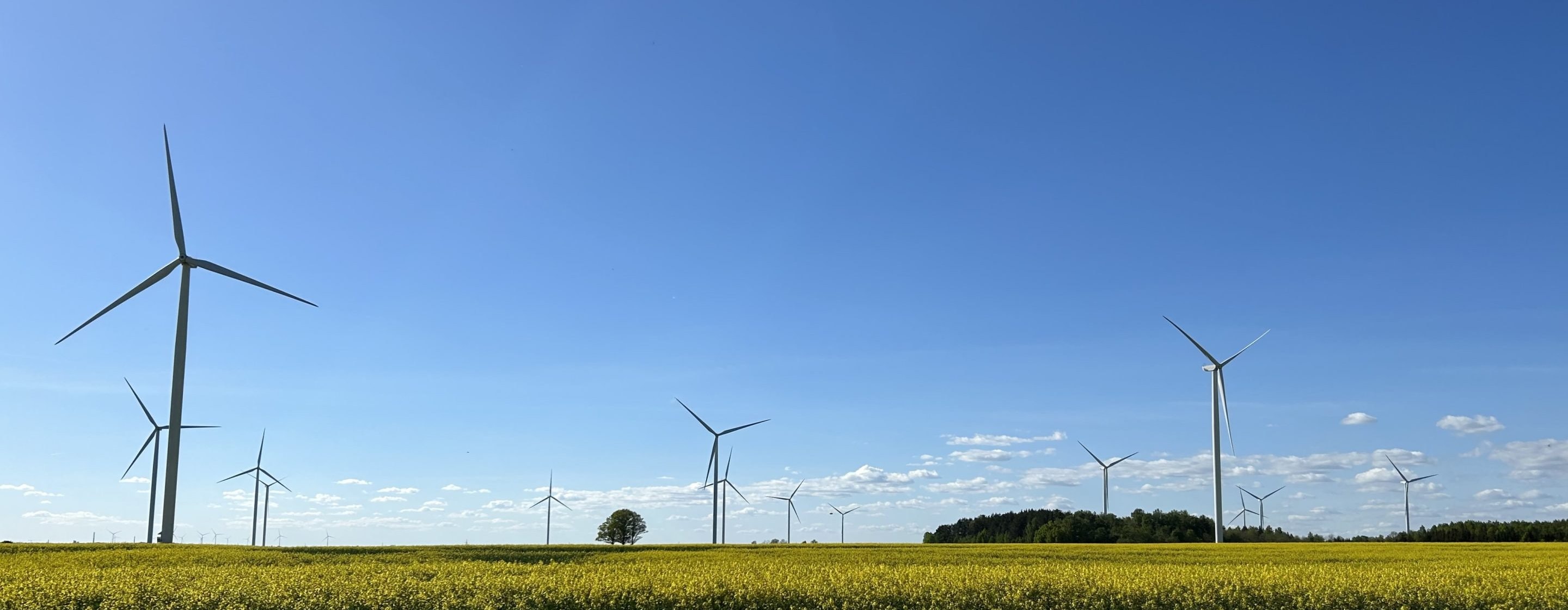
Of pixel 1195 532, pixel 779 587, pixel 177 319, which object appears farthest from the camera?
pixel 1195 532

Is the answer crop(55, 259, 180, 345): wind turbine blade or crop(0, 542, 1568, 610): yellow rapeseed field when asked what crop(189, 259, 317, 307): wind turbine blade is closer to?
crop(55, 259, 180, 345): wind turbine blade

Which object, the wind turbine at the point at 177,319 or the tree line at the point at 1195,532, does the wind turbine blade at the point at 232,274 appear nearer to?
the wind turbine at the point at 177,319

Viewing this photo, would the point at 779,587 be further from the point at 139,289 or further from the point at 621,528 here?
the point at 621,528

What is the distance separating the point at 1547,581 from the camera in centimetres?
2197

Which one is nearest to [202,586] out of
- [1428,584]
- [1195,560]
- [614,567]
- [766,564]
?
[614,567]

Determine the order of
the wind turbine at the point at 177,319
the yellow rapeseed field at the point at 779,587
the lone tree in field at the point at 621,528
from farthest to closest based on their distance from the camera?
the lone tree in field at the point at 621,528 < the wind turbine at the point at 177,319 < the yellow rapeseed field at the point at 779,587

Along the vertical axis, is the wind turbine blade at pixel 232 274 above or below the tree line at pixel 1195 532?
above

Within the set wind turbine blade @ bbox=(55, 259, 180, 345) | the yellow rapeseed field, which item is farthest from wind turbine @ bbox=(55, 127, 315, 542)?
the yellow rapeseed field

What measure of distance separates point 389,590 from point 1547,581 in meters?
24.2

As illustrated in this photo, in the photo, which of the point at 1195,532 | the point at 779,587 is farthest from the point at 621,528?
the point at 779,587

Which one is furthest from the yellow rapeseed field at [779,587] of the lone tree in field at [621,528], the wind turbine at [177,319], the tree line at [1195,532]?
the lone tree in field at [621,528]

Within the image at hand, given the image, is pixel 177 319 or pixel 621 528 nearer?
pixel 177 319

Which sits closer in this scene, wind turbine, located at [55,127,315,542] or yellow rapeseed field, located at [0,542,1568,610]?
yellow rapeseed field, located at [0,542,1568,610]

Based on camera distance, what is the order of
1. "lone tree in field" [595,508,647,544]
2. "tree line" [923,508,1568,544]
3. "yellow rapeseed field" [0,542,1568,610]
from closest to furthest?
"yellow rapeseed field" [0,542,1568,610] → "tree line" [923,508,1568,544] → "lone tree in field" [595,508,647,544]
